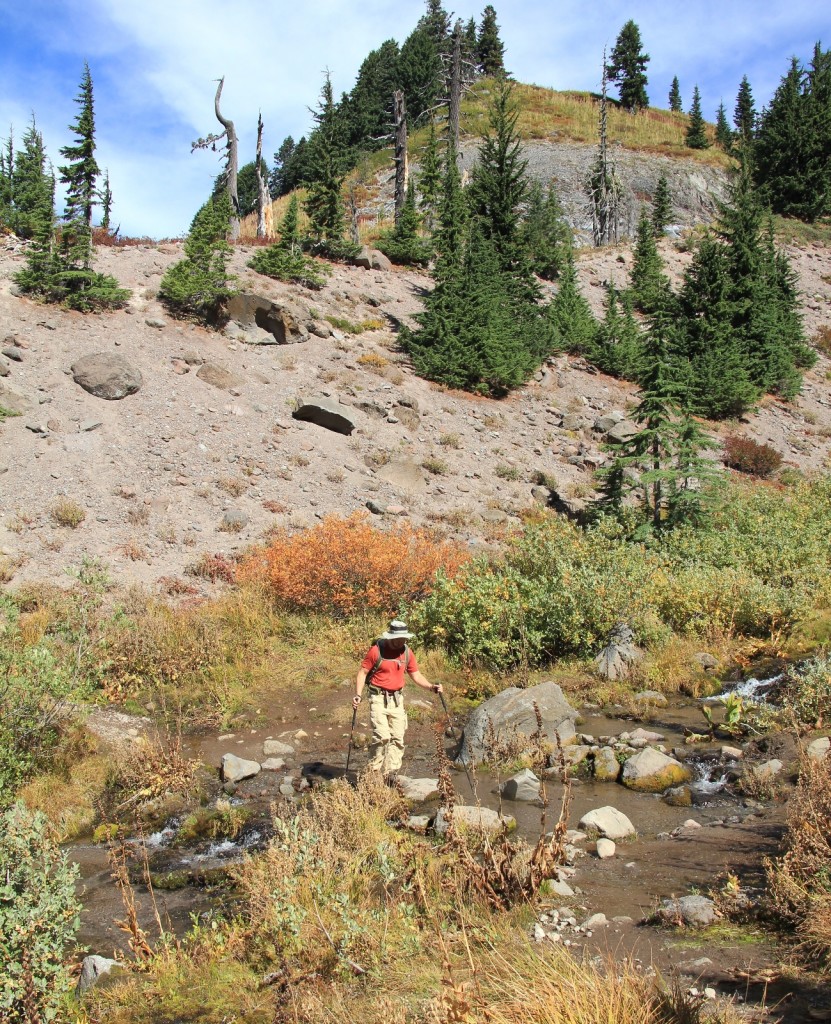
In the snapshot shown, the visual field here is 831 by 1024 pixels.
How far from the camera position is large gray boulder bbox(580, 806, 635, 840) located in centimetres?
662

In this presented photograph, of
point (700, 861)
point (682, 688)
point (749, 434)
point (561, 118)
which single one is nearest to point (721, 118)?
point (561, 118)

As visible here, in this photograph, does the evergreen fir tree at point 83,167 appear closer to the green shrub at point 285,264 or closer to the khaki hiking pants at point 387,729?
the green shrub at point 285,264

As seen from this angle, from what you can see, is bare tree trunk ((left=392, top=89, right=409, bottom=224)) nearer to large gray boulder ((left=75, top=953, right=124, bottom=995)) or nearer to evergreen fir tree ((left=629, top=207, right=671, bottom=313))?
evergreen fir tree ((left=629, top=207, right=671, bottom=313))

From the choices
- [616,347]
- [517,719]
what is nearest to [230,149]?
[616,347]

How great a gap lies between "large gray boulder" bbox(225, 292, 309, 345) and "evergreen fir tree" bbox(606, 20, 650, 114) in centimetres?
5547

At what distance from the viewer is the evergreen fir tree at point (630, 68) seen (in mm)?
64062

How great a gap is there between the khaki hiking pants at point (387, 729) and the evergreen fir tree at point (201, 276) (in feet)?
59.4

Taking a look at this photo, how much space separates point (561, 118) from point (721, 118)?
58.9 feet

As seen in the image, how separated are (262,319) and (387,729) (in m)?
18.2

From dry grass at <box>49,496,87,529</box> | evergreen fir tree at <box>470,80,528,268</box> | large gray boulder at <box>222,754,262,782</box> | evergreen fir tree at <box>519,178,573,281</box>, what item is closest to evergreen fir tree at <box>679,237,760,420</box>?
evergreen fir tree at <box>519,178,573,281</box>

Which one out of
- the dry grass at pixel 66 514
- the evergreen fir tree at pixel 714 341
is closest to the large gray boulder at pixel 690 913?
the dry grass at pixel 66 514

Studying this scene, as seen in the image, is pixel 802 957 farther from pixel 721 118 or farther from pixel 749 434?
pixel 721 118

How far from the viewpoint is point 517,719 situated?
924cm

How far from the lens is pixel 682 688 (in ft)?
36.8
